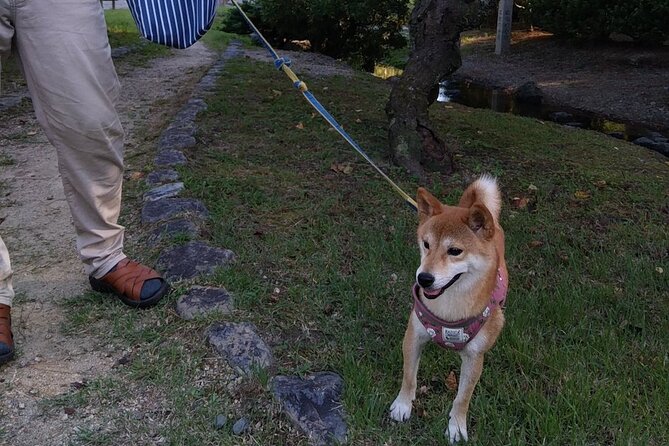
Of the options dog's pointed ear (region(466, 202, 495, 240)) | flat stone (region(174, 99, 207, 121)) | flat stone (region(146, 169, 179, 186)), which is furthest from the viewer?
flat stone (region(174, 99, 207, 121))

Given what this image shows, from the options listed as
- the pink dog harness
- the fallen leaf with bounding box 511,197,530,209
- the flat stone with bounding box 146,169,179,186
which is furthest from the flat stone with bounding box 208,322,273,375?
the fallen leaf with bounding box 511,197,530,209

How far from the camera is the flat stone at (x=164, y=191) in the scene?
3.82 m

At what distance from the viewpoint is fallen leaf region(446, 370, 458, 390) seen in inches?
89.9

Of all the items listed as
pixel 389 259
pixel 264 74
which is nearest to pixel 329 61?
pixel 264 74

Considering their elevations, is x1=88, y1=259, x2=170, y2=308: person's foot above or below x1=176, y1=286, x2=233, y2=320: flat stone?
above

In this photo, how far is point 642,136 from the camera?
820 cm

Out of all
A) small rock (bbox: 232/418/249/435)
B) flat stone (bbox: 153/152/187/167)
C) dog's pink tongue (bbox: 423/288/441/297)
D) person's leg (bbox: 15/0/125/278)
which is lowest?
small rock (bbox: 232/418/249/435)

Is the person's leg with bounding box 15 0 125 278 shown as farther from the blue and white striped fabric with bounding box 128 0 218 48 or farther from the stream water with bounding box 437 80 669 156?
the stream water with bounding box 437 80 669 156

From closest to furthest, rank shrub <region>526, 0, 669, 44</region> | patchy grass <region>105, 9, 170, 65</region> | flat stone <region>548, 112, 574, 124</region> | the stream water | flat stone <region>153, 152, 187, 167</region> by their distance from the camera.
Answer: flat stone <region>153, 152, 187, 167</region> < the stream water < flat stone <region>548, 112, 574, 124</region> < patchy grass <region>105, 9, 170, 65</region> < shrub <region>526, 0, 669, 44</region>

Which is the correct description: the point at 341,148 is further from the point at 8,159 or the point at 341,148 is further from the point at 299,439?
the point at 299,439

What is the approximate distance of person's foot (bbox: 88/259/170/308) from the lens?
262 centimetres

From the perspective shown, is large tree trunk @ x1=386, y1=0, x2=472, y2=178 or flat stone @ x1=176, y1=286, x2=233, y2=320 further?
large tree trunk @ x1=386, y1=0, x2=472, y2=178

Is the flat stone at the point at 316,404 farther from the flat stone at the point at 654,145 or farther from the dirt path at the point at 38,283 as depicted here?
the flat stone at the point at 654,145

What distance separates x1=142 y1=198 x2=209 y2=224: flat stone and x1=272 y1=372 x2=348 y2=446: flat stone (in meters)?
1.60
